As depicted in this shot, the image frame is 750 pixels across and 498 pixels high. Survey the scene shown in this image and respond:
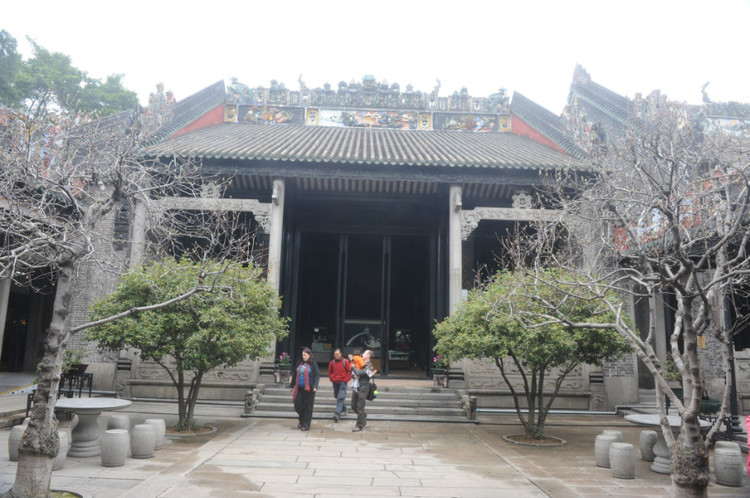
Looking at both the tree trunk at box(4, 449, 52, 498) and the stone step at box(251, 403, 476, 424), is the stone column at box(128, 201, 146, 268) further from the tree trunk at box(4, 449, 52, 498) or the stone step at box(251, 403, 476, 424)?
the tree trunk at box(4, 449, 52, 498)

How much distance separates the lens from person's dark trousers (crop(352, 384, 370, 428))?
9883 millimetres

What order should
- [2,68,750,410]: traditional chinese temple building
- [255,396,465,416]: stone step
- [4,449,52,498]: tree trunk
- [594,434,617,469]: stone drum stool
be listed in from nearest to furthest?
1. [4,449,52,498]: tree trunk
2. [594,434,617,469]: stone drum stool
3. [255,396,465,416]: stone step
4. [2,68,750,410]: traditional chinese temple building

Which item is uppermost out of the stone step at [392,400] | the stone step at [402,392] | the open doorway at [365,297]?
the open doorway at [365,297]

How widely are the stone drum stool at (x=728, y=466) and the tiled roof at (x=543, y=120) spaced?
9.74 metres

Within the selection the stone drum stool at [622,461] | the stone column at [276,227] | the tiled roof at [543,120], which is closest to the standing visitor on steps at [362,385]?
the stone column at [276,227]

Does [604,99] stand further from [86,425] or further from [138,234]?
[86,425]

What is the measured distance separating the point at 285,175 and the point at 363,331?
21.4 feet

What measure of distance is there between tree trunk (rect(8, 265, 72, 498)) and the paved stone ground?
2.20 feet

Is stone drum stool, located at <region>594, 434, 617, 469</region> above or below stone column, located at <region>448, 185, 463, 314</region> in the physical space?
below

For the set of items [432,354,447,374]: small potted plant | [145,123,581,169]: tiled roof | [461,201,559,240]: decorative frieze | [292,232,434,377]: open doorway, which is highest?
[145,123,581,169]: tiled roof

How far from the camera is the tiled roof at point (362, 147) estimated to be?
13500 mm

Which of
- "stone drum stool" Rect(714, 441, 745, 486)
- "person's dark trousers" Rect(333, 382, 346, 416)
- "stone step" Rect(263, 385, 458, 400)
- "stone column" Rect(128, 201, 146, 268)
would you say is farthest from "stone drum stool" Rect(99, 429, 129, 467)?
"stone drum stool" Rect(714, 441, 745, 486)

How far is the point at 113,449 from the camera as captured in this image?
22.1 feet

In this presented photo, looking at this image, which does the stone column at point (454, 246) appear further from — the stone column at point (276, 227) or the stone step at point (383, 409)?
the stone column at point (276, 227)
